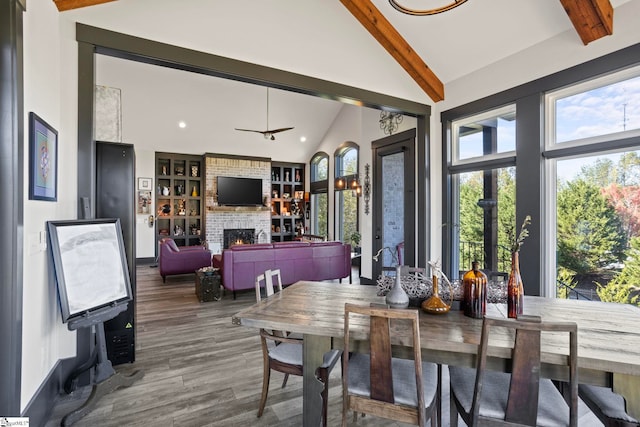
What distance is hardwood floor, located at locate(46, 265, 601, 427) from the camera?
7.11 feet

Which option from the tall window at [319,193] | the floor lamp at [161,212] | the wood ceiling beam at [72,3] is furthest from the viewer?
the tall window at [319,193]

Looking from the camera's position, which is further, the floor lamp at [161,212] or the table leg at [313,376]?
the floor lamp at [161,212]

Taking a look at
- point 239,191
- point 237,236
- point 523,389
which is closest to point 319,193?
point 239,191

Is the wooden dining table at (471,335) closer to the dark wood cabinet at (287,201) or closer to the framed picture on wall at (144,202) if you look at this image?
the framed picture on wall at (144,202)

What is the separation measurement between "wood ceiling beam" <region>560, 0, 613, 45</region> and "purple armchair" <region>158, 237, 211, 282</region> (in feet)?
21.2

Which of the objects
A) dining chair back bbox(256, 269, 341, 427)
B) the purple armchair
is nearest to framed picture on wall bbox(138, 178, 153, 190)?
the purple armchair

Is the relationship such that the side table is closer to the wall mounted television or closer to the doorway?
the doorway

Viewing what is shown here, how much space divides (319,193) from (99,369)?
790 centimetres

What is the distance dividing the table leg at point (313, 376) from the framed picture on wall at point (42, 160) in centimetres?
194

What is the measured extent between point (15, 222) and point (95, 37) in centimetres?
187

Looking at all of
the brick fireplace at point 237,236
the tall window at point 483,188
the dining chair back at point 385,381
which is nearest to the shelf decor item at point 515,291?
the dining chair back at point 385,381

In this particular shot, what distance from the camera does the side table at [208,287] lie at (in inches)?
195

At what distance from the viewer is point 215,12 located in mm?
3240

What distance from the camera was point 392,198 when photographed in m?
5.94
